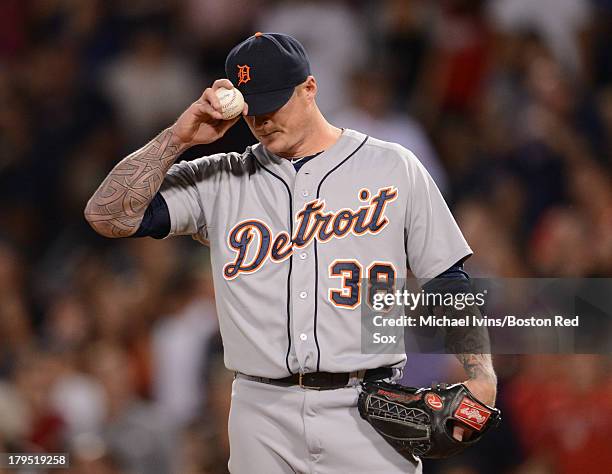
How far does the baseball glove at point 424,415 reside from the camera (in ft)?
6.98

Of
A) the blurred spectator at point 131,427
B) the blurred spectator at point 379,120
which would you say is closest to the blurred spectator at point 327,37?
the blurred spectator at point 379,120

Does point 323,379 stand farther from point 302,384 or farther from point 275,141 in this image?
point 275,141

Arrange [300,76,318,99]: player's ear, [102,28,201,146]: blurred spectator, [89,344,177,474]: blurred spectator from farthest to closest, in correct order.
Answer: [102,28,201,146]: blurred spectator → [89,344,177,474]: blurred spectator → [300,76,318,99]: player's ear

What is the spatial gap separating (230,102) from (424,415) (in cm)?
74

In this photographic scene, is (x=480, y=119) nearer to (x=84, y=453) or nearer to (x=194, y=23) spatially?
(x=194, y=23)

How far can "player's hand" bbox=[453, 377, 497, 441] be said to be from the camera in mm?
2162

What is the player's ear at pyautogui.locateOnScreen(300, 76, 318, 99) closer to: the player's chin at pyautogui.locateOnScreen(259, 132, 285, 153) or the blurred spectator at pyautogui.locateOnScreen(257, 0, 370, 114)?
the player's chin at pyautogui.locateOnScreen(259, 132, 285, 153)

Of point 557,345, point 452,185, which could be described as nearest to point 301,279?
point 557,345

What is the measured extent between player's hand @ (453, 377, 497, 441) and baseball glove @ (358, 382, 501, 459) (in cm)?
1

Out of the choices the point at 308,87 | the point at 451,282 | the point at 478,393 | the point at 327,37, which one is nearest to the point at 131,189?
the point at 308,87

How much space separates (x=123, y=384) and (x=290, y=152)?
7.16ft

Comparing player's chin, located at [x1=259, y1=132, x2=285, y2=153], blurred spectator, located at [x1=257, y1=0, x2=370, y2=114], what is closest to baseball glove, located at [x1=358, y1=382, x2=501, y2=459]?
player's chin, located at [x1=259, y1=132, x2=285, y2=153]

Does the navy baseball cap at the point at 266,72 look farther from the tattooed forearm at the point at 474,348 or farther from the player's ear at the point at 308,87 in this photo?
the tattooed forearm at the point at 474,348

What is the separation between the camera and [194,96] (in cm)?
538
